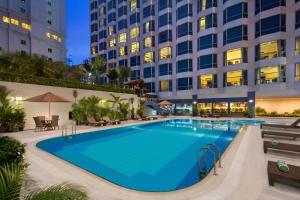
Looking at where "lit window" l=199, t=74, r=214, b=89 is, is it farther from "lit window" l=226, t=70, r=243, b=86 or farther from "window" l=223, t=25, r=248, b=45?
"window" l=223, t=25, r=248, b=45

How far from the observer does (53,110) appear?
1736 cm

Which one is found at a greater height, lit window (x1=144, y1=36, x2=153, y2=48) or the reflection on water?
lit window (x1=144, y1=36, x2=153, y2=48)

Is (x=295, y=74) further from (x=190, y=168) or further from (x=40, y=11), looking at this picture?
(x=40, y=11)

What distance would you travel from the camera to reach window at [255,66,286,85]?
23531mm

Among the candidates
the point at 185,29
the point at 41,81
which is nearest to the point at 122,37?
the point at 185,29

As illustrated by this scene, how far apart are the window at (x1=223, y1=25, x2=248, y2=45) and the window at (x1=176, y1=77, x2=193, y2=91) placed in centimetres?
820

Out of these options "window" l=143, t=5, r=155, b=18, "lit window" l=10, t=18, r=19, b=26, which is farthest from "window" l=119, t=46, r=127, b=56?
"lit window" l=10, t=18, r=19, b=26

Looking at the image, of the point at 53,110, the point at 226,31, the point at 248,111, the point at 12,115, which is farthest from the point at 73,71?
the point at 248,111

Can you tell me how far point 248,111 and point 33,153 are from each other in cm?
2660

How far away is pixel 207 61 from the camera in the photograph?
2991cm

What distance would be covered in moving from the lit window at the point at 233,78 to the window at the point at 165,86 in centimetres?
1055

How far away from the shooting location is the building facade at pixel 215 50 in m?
23.5

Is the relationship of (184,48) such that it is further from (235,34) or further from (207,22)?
(235,34)

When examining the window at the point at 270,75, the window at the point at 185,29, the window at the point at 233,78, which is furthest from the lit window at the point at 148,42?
the window at the point at 270,75
